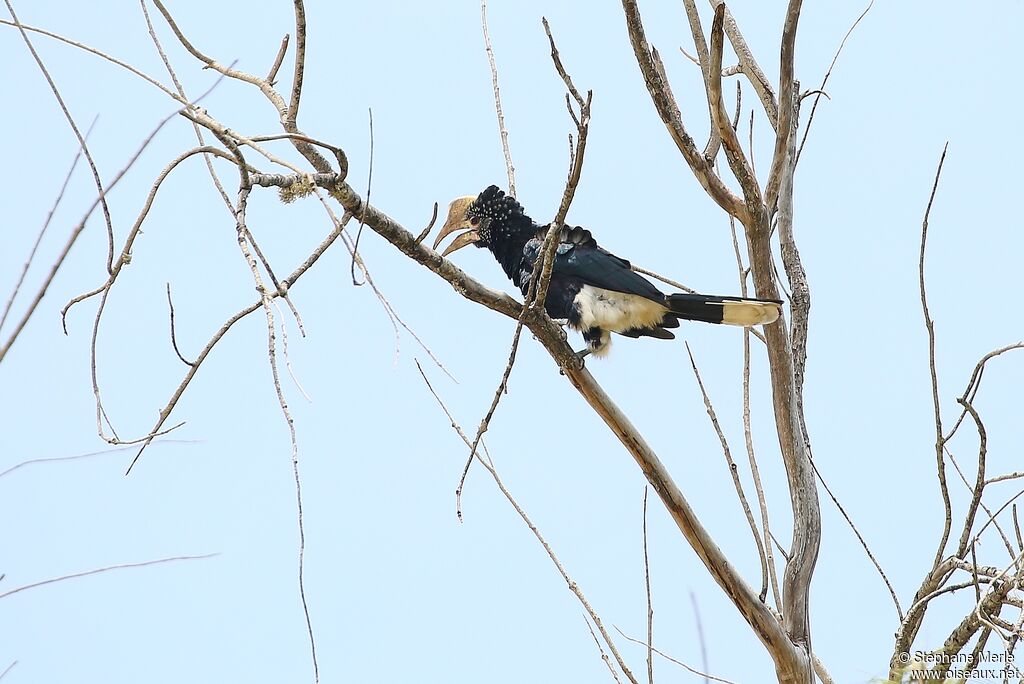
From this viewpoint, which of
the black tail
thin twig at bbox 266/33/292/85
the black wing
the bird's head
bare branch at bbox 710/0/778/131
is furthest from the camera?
the bird's head

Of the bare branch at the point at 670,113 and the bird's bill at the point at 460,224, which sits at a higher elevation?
the bird's bill at the point at 460,224

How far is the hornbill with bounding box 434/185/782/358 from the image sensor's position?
2924 mm

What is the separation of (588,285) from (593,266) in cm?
6

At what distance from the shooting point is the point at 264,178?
1316 millimetres

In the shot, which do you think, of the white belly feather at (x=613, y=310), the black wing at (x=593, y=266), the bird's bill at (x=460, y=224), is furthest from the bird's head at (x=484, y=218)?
the white belly feather at (x=613, y=310)

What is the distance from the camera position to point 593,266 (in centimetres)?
299

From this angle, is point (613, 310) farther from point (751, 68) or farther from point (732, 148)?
point (732, 148)

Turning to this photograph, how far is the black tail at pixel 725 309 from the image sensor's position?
2184mm

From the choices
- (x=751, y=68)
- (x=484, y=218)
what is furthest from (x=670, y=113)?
(x=484, y=218)

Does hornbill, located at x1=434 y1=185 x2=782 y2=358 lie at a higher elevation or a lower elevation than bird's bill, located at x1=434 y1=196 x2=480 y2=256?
lower

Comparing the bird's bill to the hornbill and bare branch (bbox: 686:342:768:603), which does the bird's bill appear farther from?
bare branch (bbox: 686:342:768:603)

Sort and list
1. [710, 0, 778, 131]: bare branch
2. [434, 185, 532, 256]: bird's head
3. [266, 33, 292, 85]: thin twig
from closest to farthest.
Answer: [266, 33, 292, 85]: thin twig → [710, 0, 778, 131]: bare branch → [434, 185, 532, 256]: bird's head

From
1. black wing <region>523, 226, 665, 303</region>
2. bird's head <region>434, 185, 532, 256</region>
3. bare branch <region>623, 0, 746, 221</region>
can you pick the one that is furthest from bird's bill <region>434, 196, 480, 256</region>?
bare branch <region>623, 0, 746, 221</region>

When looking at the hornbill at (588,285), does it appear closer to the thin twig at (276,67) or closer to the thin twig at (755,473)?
the thin twig at (755,473)
